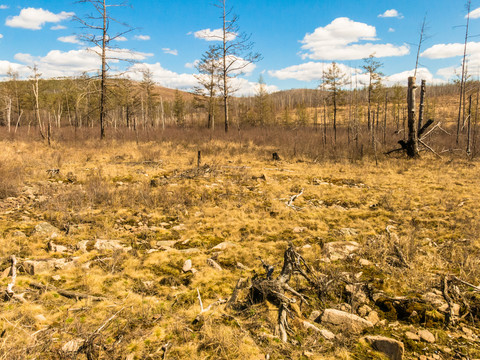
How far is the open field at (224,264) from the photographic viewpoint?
7.84ft

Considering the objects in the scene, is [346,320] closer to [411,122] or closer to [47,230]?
[47,230]

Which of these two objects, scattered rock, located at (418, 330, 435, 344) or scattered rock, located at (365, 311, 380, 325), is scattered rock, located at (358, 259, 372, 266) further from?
scattered rock, located at (418, 330, 435, 344)

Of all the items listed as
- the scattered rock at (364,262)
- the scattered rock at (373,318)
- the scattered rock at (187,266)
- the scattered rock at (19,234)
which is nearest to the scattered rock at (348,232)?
the scattered rock at (364,262)

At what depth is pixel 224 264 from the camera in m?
4.07

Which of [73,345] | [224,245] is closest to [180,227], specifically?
[224,245]

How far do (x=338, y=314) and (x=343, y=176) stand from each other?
26.1 ft

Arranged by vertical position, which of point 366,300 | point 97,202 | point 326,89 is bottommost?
point 366,300

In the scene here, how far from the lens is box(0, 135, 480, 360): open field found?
7.84ft

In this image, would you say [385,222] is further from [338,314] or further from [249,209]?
[338,314]

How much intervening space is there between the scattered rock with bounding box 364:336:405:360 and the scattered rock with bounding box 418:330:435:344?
0.38m

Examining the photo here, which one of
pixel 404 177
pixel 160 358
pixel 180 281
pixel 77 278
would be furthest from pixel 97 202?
pixel 404 177

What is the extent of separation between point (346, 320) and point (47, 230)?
5.02 meters

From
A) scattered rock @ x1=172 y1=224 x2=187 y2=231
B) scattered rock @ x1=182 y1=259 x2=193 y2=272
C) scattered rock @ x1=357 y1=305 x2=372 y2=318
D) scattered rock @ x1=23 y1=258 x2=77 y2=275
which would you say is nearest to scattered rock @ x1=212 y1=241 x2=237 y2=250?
scattered rock @ x1=182 y1=259 x2=193 y2=272

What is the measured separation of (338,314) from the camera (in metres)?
2.74
